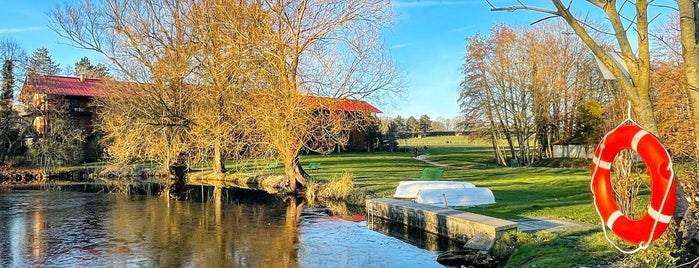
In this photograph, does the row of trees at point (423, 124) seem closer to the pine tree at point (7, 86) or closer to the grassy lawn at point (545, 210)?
the pine tree at point (7, 86)

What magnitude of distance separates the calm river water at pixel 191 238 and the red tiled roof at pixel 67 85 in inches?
813

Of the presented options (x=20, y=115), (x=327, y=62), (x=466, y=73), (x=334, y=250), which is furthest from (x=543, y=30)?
(x=20, y=115)

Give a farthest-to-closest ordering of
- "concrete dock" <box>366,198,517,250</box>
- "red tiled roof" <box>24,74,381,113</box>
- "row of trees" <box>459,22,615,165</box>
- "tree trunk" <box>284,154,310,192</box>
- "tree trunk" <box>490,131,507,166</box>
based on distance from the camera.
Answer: "tree trunk" <box>490,131,507,166</box> → "row of trees" <box>459,22,615,165</box> → "tree trunk" <box>284,154,310,192</box> → "red tiled roof" <box>24,74,381,113</box> → "concrete dock" <box>366,198,517,250</box>

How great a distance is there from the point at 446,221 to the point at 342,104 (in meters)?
9.28

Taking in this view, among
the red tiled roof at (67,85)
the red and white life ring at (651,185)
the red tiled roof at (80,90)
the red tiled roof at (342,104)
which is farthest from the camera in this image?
the red tiled roof at (67,85)

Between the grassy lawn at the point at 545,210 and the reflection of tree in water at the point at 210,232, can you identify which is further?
the reflection of tree in water at the point at 210,232

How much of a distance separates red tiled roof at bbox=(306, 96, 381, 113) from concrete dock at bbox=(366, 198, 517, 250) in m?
5.28

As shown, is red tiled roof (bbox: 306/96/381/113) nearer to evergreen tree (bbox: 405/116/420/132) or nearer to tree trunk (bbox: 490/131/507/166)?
tree trunk (bbox: 490/131/507/166)

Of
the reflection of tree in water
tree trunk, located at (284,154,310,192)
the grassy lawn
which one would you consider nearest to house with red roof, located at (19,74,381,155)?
tree trunk, located at (284,154,310,192)

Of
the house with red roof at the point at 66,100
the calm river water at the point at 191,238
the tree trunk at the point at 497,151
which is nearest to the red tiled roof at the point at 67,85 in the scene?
the house with red roof at the point at 66,100

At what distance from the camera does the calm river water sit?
9.80m

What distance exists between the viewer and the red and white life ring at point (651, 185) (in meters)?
4.97

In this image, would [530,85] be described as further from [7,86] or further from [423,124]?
[423,124]

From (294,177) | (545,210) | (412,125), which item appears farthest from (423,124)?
(545,210)
